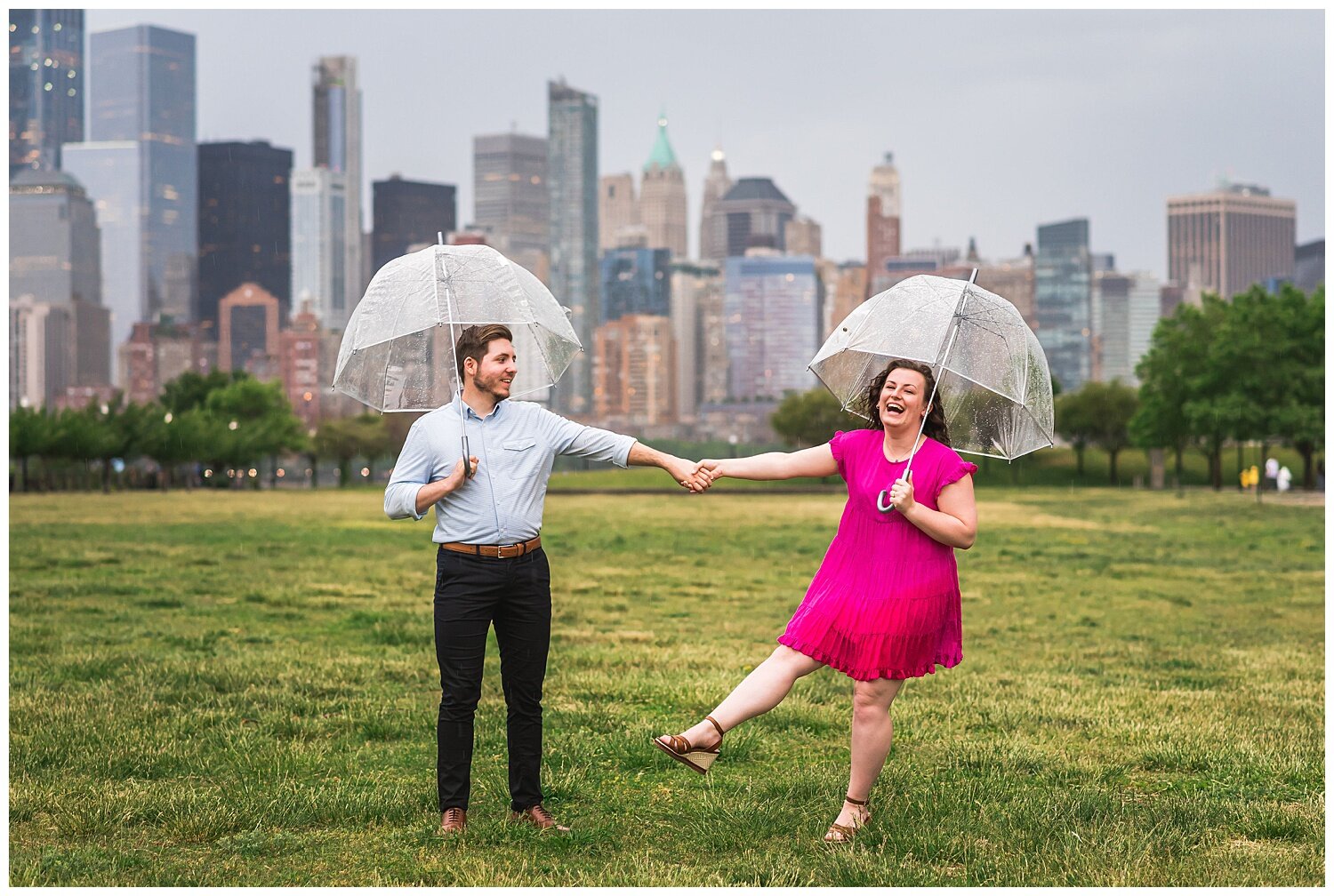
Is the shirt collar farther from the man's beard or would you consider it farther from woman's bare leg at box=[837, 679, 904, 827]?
woman's bare leg at box=[837, 679, 904, 827]

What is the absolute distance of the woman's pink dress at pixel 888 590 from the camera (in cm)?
582

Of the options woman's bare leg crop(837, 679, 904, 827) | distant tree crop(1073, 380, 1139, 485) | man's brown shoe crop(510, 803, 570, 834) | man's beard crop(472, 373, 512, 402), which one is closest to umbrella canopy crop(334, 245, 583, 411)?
man's beard crop(472, 373, 512, 402)

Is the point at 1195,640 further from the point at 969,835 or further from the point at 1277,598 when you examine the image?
the point at 969,835

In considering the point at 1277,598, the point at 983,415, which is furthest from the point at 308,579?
the point at 983,415

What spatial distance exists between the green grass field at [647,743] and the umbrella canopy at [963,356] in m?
1.77

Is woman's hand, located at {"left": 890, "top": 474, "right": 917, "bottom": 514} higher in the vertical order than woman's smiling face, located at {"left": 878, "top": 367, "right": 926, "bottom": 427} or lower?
lower

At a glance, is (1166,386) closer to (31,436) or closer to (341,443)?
(341,443)

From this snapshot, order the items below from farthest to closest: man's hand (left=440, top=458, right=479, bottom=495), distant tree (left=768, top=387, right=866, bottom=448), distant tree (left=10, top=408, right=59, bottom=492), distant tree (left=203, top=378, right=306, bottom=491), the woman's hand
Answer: distant tree (left=768, top=387, right=866, bottom=448) < distant tree (left=203, top=378, right=306, bottom=491) < distant tree (left=10, top=408, right=59, bottom=492) < man's hand (left=440, top=458, right=479, bottom=495) < the woman's hand

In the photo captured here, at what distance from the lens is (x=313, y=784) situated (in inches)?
272

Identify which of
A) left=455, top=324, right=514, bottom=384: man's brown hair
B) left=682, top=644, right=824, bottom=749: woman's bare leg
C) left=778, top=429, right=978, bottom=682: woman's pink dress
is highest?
left=455, top=324, right=514, bottom=384: man's brown hair

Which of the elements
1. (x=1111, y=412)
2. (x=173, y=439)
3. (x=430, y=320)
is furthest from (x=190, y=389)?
(x=430, y=320)

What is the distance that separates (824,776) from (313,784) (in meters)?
2.56

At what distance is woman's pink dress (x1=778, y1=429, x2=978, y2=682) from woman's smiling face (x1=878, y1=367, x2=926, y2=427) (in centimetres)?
17

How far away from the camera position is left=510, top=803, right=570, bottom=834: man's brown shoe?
612 cm
